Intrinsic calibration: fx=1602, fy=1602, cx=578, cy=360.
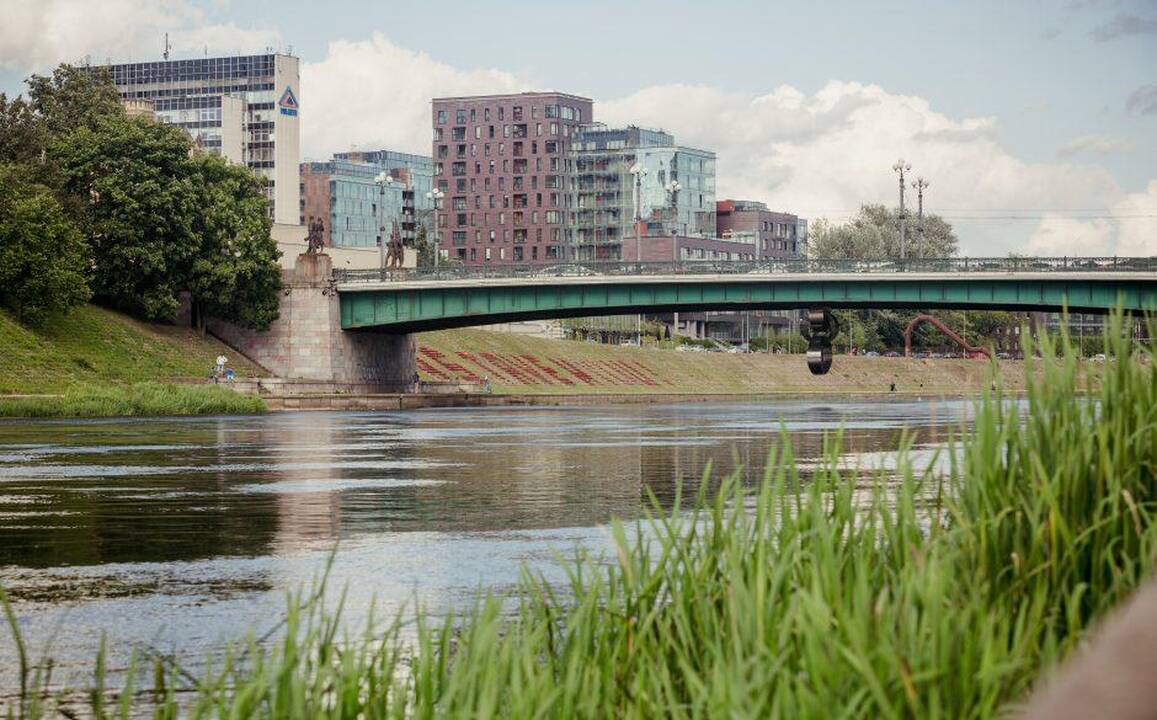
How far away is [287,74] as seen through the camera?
188 m

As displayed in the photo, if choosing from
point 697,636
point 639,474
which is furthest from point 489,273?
point 697,636

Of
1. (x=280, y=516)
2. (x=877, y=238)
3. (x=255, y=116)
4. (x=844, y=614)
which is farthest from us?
(x=255, y=116)

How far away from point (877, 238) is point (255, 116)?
244ft

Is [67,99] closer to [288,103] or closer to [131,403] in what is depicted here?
[131,403]

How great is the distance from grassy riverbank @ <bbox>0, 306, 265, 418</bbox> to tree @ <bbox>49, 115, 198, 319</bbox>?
1.96 metres

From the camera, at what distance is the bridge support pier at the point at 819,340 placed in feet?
298

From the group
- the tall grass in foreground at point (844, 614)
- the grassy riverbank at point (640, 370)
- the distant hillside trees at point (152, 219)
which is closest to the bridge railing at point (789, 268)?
the distant hillside trees at point (152, 219)

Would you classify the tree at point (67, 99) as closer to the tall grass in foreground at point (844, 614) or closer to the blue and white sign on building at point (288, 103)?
the blue and white sign on building at point (288, 103)

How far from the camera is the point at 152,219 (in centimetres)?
8394

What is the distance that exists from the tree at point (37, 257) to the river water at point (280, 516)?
28.8 m

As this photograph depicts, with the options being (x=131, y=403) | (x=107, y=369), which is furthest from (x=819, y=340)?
(x=131, y=403)

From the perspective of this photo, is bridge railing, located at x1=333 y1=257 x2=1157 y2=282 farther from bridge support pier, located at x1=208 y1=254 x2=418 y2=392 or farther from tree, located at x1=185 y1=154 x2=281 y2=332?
tree, located at x1=185 y1=154 x2=281 y2=332

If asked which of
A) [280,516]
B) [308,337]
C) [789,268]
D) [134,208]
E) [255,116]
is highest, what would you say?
[255,116]

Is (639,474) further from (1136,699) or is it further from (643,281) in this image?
(643,281)
